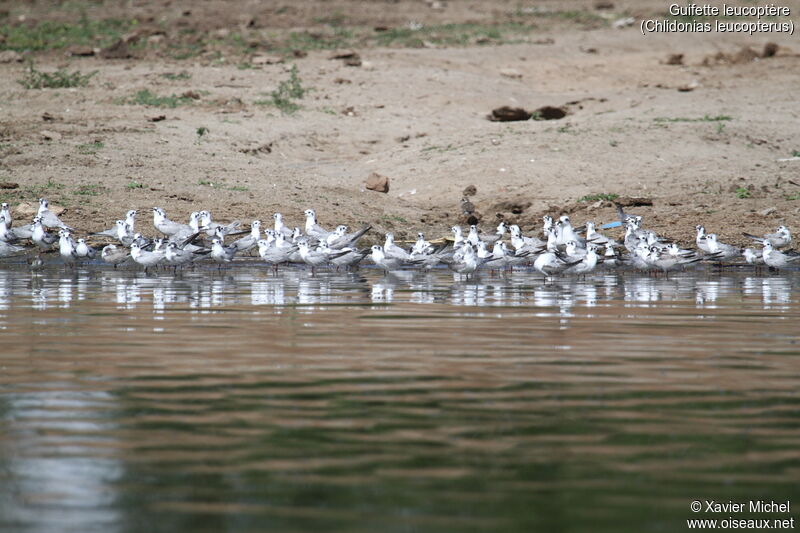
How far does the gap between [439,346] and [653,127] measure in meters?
16.5

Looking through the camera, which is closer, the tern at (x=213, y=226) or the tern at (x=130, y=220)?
the tern at (x=130, y=220)

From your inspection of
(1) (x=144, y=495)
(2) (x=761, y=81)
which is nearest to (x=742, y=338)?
(1) (x=144, y=495)

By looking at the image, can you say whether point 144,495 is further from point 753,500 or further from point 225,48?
point 225,48

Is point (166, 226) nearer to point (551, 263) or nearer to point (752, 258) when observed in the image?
point (551, 263)

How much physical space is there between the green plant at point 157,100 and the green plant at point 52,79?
1989mm

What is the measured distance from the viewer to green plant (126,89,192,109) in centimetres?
2698

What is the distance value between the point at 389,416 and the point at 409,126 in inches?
803

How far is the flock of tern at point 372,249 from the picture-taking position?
17578mm

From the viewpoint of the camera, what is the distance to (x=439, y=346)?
9.97m

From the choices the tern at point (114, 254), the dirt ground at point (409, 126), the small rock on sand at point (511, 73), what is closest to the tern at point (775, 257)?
the dirt ground at point (409, 126)

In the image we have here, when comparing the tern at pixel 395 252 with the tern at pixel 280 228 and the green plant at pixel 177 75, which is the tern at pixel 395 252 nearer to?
the tern at pixel 280 228

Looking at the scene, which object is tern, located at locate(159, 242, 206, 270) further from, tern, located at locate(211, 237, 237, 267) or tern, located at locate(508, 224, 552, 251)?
tern, located at locate(508, 224, 552, 251)

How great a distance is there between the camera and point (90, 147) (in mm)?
23375

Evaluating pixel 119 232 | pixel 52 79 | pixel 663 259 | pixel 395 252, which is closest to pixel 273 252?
pixel 395 252
